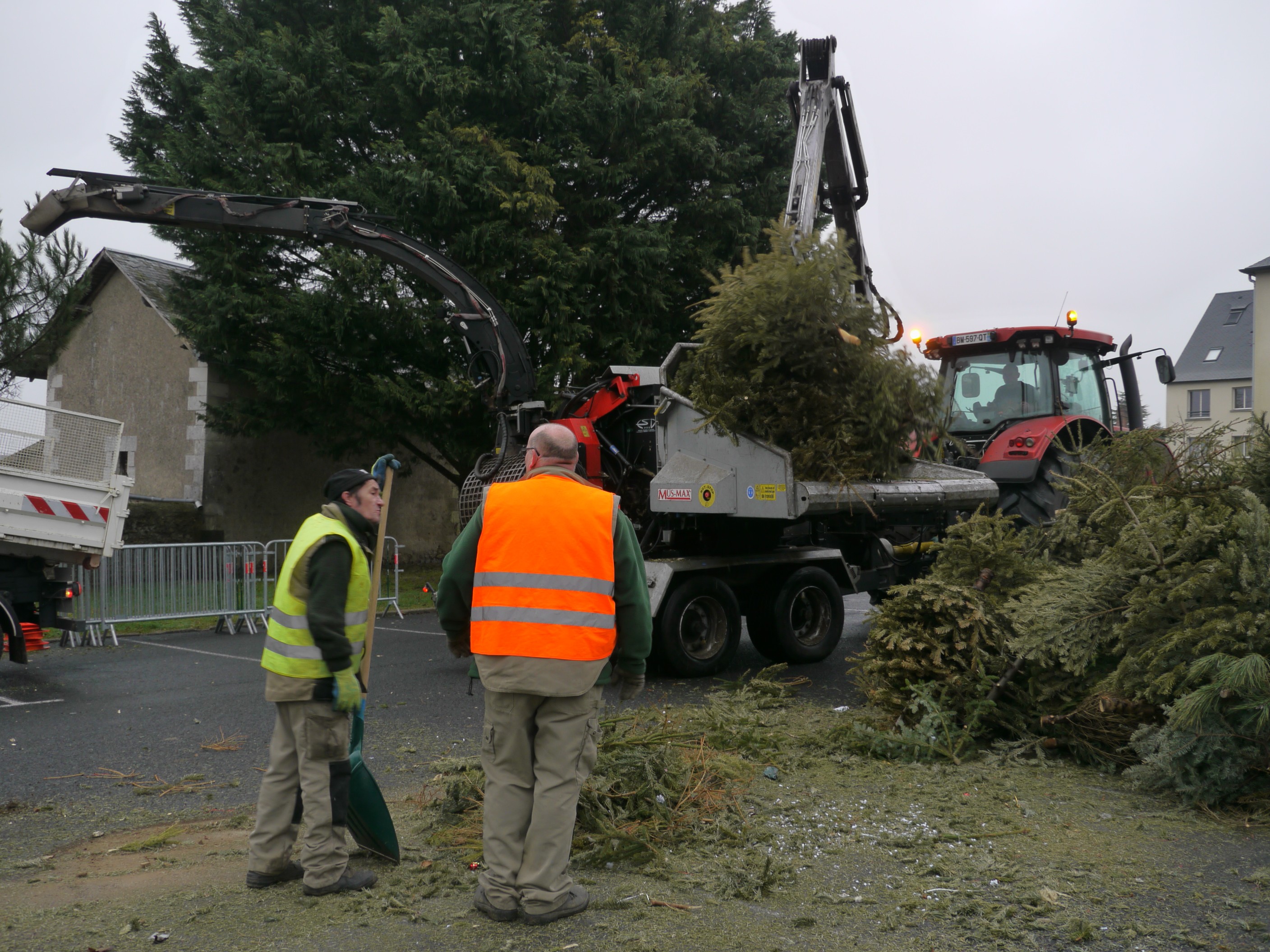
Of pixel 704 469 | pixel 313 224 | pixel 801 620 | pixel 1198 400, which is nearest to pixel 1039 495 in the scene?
pixel 801 620

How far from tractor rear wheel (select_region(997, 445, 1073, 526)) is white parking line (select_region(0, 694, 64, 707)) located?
8.27 meters

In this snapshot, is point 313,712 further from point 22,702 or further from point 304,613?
point 22,702

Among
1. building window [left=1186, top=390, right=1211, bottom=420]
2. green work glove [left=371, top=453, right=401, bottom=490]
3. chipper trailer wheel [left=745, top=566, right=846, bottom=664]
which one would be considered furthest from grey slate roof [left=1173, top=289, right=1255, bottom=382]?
green work glove [left=371, top=453, right=401, bottom=490]

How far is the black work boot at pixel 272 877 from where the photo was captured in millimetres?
3943

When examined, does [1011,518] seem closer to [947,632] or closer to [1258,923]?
[947,632]

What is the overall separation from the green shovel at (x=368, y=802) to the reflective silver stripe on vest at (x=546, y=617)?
0.59 m

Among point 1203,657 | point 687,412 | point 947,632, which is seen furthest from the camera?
point 687,412

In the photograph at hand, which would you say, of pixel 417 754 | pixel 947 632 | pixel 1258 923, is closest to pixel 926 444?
pixel 947 632

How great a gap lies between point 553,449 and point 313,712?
135cm

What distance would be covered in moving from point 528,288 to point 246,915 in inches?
491

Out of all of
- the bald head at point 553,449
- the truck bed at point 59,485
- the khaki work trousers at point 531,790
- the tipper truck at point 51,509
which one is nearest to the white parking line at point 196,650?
the tipper truck at point 51,509

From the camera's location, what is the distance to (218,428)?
1762 centimetres

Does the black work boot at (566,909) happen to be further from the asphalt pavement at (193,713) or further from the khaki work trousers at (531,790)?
the asphalt pavement at (193,713)

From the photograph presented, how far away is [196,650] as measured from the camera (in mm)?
11141
